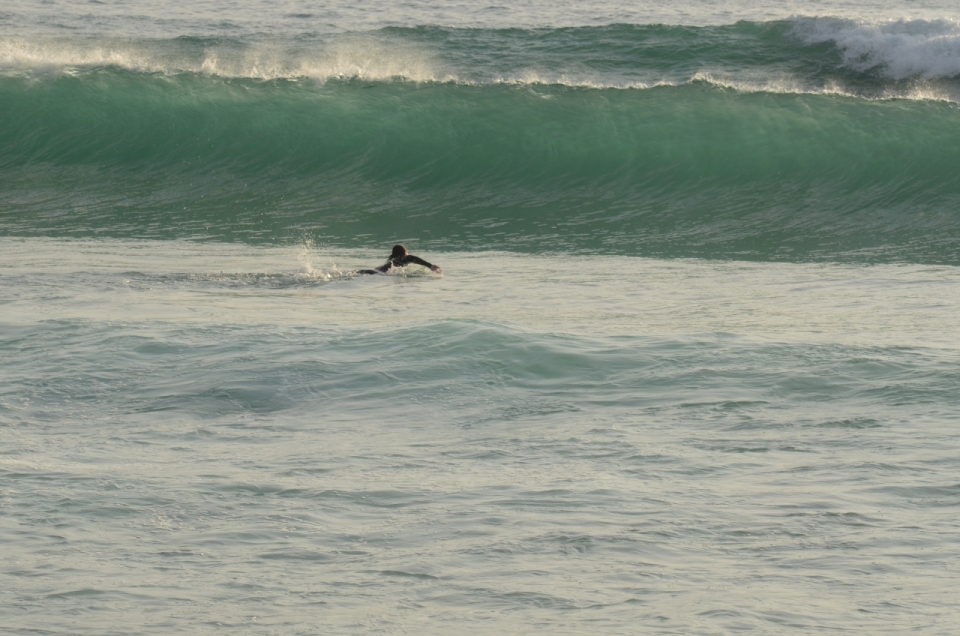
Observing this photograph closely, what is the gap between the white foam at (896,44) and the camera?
2056 centimetres

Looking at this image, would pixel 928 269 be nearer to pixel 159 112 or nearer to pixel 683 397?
pixel 683 397

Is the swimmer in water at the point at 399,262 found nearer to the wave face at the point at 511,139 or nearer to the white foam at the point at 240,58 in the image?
the wave face at the point at 511,139

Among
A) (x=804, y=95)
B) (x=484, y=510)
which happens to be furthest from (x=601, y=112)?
(x=484, y=510)

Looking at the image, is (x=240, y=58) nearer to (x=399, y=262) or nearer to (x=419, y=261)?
(x=399, y=262)

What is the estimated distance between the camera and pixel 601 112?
62.3 ft

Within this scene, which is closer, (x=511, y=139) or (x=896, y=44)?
(x=511, y=139)

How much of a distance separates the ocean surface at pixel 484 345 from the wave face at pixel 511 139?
0.08 metres

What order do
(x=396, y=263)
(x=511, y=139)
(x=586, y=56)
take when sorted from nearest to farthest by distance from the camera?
(x=396, y=263)
(x=511, y=139)
(x=586, y=56)

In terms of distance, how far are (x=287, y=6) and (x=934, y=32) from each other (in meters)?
12.5

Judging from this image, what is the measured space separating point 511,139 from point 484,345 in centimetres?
1092

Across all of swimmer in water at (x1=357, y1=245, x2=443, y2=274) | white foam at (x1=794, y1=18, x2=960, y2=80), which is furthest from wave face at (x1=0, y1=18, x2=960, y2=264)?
swimmer in water at (x1=357, y1=245, x2=443, y2=274)

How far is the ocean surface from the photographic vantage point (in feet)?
15.0

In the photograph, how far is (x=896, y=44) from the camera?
21078mm

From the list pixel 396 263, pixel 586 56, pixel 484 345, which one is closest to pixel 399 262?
pixel 396 263
